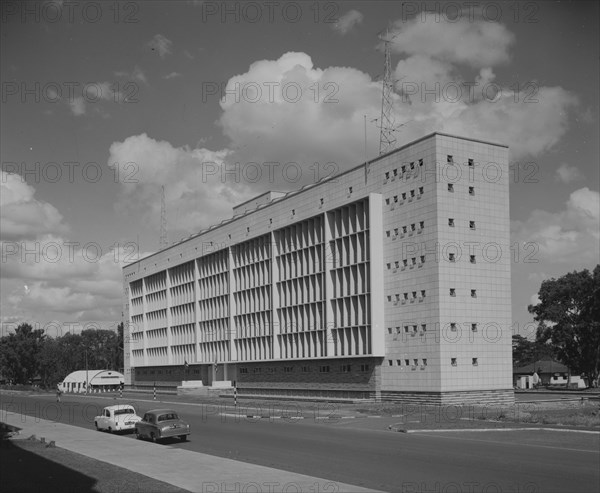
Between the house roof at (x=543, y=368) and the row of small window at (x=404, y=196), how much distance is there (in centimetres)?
7625

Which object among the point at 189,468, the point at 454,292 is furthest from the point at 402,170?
the point at 189,468

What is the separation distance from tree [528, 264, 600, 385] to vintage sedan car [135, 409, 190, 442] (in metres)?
67.1

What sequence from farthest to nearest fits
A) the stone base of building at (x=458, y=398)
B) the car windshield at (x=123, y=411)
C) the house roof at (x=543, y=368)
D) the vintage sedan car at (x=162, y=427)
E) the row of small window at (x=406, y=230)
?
the house roof at (x=543, y=368)
the row of small window at (x=406, y=230)
the stone base of building at (x=458, y=398)
the car windshield at (x=123, y=411)
the vintage sedan car at (x=162, y=427)

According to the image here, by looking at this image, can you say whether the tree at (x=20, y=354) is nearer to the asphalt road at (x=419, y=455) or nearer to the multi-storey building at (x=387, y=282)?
the multi-storey building at (x=387, y=282)

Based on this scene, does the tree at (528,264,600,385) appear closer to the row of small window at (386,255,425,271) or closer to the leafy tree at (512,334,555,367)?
the row of small window at (386,255,425,271)

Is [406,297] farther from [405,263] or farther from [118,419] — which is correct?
[118,419]

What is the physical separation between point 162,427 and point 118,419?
685cm

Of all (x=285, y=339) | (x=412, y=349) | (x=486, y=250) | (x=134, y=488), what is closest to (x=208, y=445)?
(x=134, y=488)

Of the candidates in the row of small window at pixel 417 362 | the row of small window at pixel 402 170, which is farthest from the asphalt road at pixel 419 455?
the row of small window at pixel 402 170

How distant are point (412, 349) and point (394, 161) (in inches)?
593

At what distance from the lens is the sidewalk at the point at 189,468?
1811 centimetres

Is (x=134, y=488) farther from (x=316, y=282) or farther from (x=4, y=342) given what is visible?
(x=4, y=342)

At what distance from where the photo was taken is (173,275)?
108 meters

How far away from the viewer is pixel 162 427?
30422 millimetres
